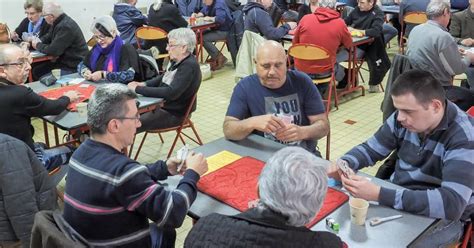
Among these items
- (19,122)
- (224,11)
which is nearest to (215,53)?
(224,11)

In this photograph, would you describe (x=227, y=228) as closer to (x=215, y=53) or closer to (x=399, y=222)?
(x=399, y=222)

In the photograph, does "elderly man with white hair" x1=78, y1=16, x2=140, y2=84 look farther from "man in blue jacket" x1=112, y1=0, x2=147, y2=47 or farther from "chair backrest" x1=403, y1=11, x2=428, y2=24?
"chair backrest" x1=403, y1=11, x2=428, y2=24

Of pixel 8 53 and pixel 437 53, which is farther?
pixel 437 53

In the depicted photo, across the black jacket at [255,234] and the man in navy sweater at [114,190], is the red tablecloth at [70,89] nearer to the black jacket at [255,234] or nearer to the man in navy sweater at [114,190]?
the man in navy sweater at [114,190]

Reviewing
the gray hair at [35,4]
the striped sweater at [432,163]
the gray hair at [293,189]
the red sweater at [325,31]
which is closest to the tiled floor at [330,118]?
the red sweater at [325,31]

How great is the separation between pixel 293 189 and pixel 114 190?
720 millimetres

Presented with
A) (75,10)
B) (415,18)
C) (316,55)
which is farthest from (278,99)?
(75,10)

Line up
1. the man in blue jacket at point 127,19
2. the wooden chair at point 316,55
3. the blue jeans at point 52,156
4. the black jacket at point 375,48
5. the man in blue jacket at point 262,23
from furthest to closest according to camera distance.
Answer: the man in blue jacket at point 127,19, the man in blue jacket at point 262,23, the black jacket at point 375,48, the wooden chair at point 316,55, the blue jeans at point 52,156

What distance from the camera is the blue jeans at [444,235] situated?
198 cm

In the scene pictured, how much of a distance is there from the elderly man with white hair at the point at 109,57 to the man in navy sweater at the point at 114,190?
6.92 feet

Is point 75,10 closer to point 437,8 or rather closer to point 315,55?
point 315,55

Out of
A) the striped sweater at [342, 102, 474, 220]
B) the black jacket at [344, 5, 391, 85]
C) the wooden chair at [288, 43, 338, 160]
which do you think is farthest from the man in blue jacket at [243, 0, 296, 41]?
the striped sweater at [342, 102, 474, 220]

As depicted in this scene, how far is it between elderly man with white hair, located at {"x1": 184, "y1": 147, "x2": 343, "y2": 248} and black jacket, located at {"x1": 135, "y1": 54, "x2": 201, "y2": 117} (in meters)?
2.31

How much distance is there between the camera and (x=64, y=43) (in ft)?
16.5
